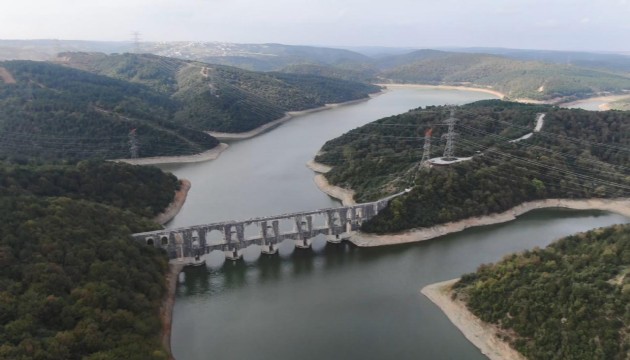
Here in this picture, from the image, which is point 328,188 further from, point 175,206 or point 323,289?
point 323,289

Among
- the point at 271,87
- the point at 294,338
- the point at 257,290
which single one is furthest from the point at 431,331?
the point at 271,87

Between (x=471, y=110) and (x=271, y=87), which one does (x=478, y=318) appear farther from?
(x=271, y=87)

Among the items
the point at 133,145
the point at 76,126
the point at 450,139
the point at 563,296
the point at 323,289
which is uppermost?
the point at 450,139

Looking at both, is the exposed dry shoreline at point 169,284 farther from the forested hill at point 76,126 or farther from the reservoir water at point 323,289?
the forested hill at point 76,126

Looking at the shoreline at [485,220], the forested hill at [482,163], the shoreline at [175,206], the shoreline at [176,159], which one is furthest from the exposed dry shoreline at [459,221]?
the shoreline at [176,159]

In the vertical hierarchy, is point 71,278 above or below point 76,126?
below

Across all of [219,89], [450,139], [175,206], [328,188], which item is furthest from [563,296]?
[219,89]

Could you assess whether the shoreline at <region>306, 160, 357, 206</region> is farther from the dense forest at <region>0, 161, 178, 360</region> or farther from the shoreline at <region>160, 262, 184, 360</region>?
the dense forest at <region>0, 161, 178, 360</region>

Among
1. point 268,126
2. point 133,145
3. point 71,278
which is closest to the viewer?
point 71,278
